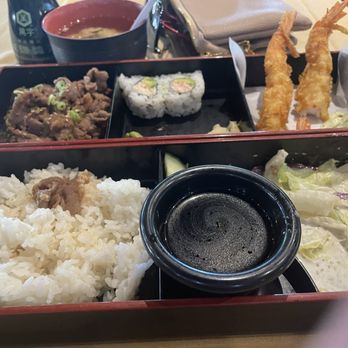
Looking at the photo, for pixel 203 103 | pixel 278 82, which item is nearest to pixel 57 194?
pixel 203 103

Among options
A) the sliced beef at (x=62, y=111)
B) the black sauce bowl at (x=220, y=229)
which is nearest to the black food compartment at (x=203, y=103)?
the sliced beef at (x=62, y=111)

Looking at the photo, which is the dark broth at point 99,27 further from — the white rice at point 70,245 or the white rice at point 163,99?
the white rice at point 70,245

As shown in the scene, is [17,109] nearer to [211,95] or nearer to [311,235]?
[211,95]

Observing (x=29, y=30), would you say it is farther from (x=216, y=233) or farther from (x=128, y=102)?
(x=216, y=233)

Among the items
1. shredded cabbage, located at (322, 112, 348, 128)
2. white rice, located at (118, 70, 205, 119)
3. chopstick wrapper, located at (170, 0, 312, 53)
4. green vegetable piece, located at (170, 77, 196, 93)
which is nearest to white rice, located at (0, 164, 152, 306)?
white rice, located at (118, 70, 205, 119)

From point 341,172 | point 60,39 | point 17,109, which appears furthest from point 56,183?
point 341,172
